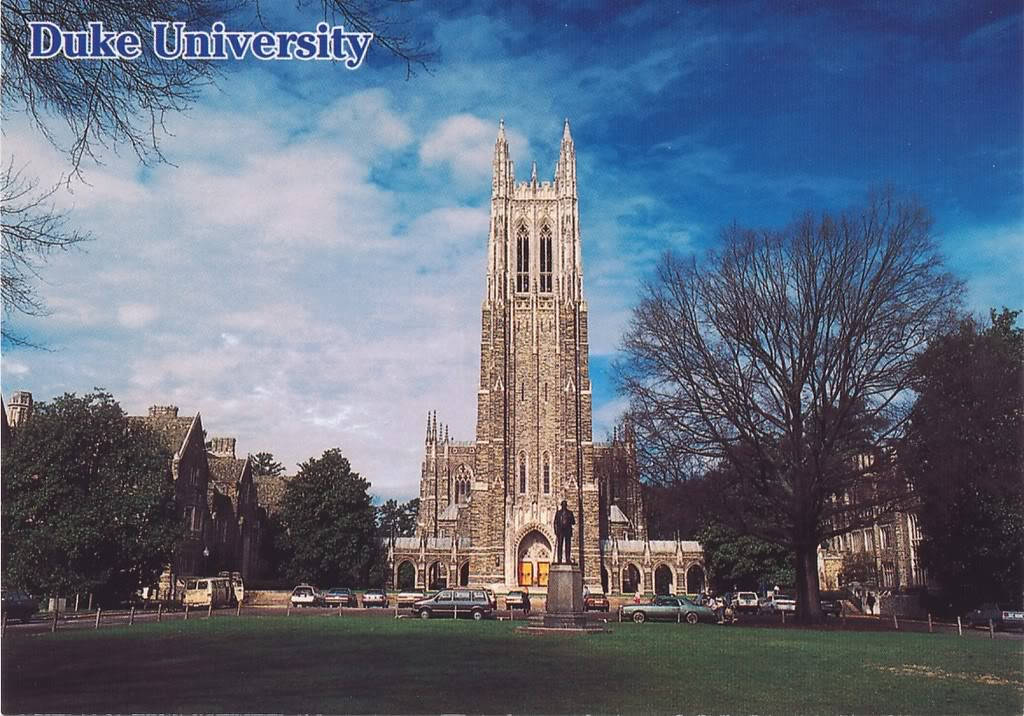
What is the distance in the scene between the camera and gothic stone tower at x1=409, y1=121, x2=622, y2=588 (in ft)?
222

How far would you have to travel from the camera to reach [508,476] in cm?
→ 7044

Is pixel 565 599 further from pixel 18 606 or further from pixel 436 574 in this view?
pixel 436 574

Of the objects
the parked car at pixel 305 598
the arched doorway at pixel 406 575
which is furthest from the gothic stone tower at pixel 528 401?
the parked car at pixel 305 598

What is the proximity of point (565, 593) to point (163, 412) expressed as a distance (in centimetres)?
4085

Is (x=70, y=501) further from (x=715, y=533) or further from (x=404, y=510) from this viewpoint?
(x=404, y=510)

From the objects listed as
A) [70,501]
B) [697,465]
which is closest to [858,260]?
[697,465]

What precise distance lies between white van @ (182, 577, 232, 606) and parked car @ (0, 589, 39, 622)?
512 inches

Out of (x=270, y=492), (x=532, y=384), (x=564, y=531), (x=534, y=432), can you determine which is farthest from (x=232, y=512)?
(x=564, y=531)

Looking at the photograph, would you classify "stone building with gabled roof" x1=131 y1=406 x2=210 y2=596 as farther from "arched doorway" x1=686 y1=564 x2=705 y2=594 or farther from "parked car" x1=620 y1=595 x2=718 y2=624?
"arched doorway" x1=686 y1=564 x2=705 y2=594

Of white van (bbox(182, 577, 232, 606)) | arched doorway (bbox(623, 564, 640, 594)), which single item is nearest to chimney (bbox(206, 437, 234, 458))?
white van (bbox(182, 577, 232, 606))

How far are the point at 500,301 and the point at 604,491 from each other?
24.1 metres

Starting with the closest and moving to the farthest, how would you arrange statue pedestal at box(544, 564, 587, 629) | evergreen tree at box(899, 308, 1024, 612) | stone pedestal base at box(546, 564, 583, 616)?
statue pedestal at box(544, 564, 587, 629) < stone pedestal base at box(546, 564, 583, 616) < evergreen tree at box(899, 308, 1024, 612)

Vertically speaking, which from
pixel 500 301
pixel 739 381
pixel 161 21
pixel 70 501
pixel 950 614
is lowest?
pixel 950 614

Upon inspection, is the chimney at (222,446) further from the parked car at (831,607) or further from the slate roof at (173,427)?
the parked car at (831,607)
